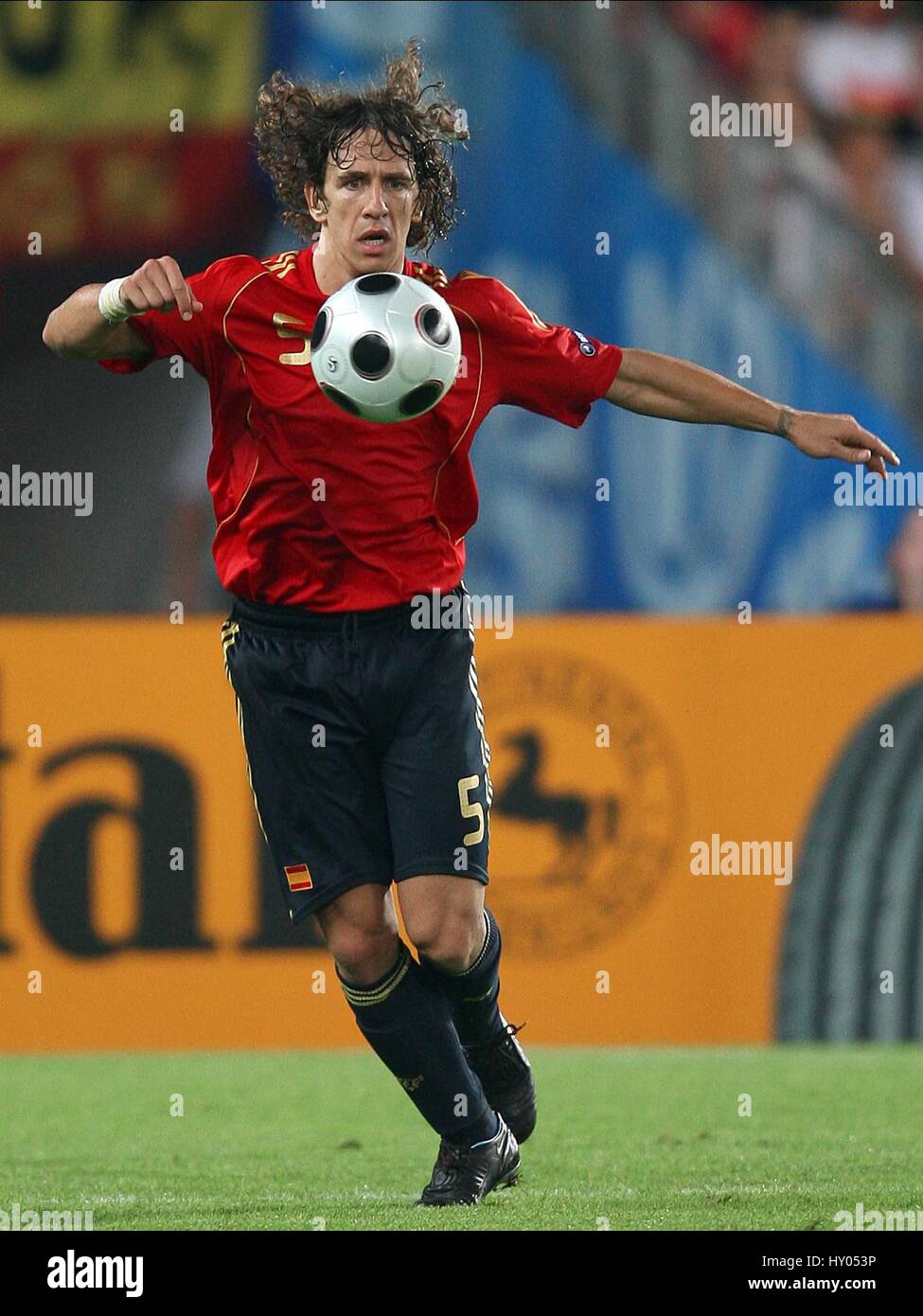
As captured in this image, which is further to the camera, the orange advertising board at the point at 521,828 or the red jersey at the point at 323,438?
the orange advertising board at the point at 521,828

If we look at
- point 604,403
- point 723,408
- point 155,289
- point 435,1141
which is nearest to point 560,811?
point 435,1141

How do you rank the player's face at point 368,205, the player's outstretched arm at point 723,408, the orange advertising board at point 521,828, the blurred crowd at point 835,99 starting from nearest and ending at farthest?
the player's face at point 368,205
the player's outstretched arm at point 723,408
the orange advertising board at point 521,828
the blurred crowd at point 835,99

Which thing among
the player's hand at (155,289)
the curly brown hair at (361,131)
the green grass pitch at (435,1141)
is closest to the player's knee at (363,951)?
the green grass pitch at (435,1141)

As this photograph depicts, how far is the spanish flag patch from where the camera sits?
4.19m

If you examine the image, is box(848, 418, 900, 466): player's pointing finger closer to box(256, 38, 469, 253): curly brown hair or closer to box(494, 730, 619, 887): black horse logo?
box(256, 38, 469, 253): curly brown hair

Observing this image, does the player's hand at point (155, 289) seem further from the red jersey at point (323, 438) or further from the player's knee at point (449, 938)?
the player's knee at point (449, 938)

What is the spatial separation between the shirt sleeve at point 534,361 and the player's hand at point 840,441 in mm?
422

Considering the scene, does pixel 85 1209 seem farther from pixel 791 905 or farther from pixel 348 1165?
pixel 791 905

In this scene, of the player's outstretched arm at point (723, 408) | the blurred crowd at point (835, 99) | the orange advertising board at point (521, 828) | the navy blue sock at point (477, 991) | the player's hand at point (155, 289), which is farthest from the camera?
the blurred crowd at point (835, 99)

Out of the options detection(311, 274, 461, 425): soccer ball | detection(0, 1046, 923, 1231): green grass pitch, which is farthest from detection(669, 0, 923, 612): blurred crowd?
detection(311, 274, 461, 425): soccer ball

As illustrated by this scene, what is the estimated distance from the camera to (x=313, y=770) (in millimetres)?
4180

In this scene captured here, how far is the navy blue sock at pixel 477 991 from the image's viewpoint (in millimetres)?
4363

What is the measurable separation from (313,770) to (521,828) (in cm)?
333

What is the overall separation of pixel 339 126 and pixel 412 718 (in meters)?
1.20
